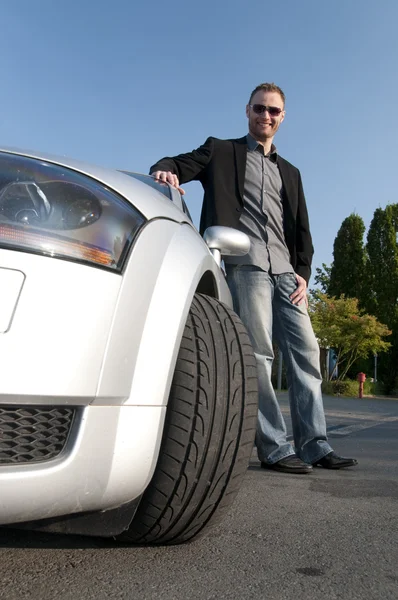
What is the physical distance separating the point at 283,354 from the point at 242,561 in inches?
72.6

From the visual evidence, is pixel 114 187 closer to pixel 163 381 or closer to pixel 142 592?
pixel 163 381

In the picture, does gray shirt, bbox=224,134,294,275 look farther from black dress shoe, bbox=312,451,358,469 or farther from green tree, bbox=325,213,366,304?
green tree, bbox=325,213,366,304

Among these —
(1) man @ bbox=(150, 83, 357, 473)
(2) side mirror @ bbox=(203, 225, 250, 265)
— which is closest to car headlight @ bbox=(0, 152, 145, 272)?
(2) side mirror @ bbox=(203, 225, 250, 265)

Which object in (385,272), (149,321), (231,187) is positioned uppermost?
(385,272)

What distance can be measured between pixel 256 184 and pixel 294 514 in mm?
1782

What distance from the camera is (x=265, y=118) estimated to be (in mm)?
3361

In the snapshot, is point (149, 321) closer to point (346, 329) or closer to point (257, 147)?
point (257, 147)

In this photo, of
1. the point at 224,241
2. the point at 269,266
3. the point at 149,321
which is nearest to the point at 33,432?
the point at 149,321

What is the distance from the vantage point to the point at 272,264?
3.26m

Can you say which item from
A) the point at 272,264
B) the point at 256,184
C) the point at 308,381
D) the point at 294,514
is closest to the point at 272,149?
the point at 256,184

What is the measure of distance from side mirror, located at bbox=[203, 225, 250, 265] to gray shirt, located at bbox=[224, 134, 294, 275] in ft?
2.62

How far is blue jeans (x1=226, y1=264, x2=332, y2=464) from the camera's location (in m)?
3.10

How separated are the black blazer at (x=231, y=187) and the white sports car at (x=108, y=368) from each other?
1.47m

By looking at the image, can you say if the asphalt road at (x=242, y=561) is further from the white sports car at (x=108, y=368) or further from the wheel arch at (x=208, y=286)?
the wheel arch at (x=208, y=286)
